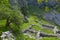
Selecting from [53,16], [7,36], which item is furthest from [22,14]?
[53,16]

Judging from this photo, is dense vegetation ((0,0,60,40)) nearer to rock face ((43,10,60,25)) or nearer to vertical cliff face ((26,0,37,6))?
vertical cliff face ((26,0,37,6))

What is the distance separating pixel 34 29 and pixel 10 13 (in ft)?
14.8

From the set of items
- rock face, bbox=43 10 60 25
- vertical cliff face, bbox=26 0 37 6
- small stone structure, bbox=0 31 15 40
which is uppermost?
vertical cliff face, bbox=26 0 37 6

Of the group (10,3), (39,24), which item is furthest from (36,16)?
(10,3)

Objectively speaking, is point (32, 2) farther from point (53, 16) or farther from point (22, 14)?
point (22, 14)

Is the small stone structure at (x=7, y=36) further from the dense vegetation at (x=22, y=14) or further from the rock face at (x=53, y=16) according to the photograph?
the rock face at (x=53, y=16)

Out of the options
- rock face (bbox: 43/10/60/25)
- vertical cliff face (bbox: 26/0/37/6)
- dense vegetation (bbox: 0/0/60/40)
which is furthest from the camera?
rock face (bbox: 43/10/60/25)

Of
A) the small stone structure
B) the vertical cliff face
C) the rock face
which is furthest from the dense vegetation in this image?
the small stone structure

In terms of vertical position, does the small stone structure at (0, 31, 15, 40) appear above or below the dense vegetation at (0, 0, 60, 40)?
below

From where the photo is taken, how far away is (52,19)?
15977 mm

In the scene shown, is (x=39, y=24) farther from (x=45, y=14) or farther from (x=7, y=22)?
(x=7, y=22)

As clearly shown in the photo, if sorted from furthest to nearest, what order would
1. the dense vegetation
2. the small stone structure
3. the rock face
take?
the rock face
the dense vegetation
the small stone structure

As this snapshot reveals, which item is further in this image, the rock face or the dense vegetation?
the rock face

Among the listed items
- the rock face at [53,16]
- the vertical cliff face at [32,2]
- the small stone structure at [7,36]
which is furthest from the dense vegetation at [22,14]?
the small stone structure at [7,36]
